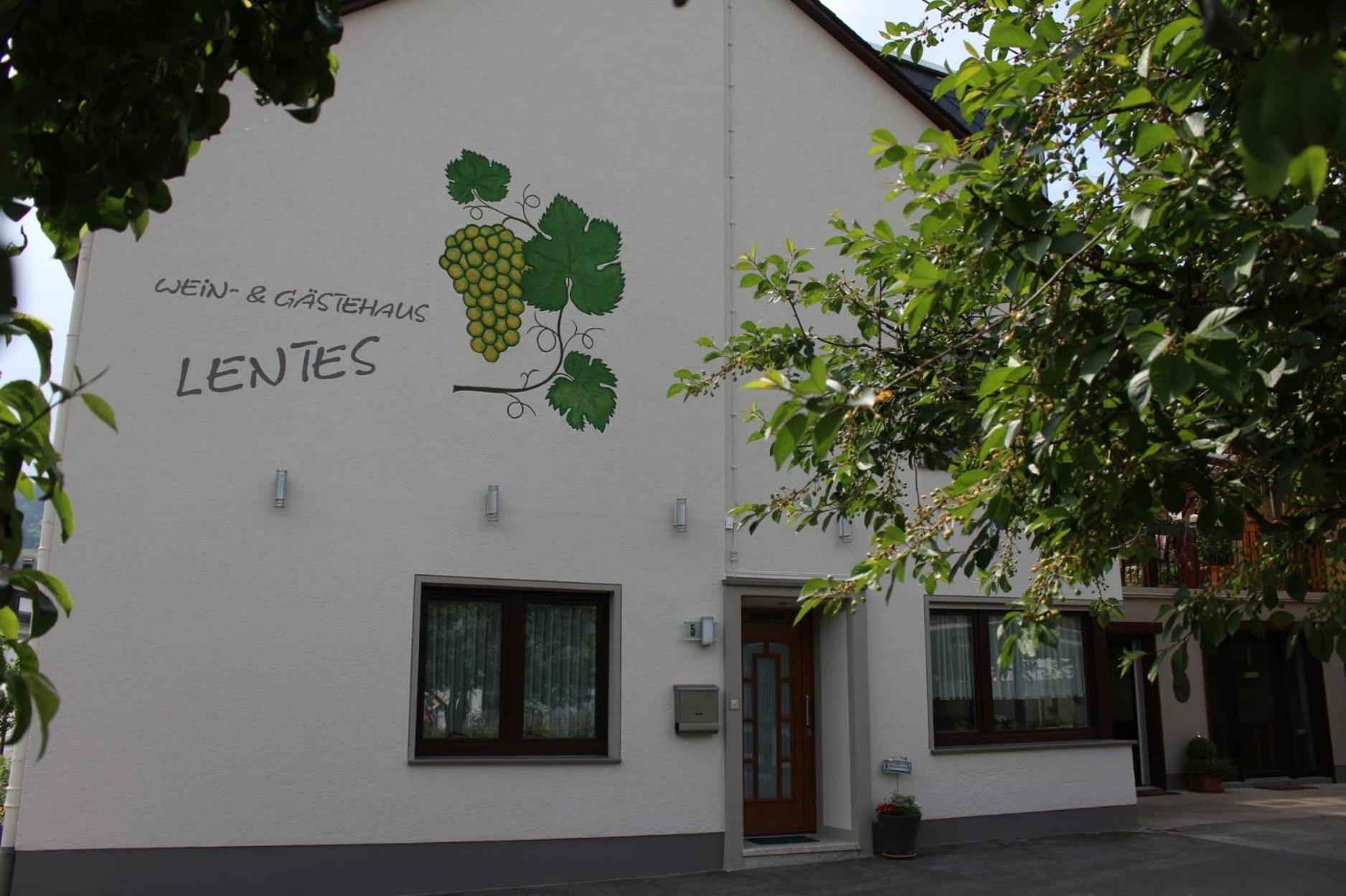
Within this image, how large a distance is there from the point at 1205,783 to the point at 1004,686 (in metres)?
5.62

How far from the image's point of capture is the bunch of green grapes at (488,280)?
9375mm

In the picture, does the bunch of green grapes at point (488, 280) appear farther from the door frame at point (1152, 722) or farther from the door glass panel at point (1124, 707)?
the door glass panel at point (1124, 707)

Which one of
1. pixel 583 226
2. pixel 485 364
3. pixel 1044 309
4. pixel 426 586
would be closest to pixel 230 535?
pixel 426 586

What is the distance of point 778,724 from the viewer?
10.5 metres

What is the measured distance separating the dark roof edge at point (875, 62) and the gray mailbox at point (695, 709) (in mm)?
6402

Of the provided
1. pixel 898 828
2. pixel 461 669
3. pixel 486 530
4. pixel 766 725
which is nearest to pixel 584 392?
pixel 486 530

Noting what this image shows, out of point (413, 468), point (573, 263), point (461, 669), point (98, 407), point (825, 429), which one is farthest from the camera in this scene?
point (573, 263)

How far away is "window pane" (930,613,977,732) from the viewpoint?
10.9 m

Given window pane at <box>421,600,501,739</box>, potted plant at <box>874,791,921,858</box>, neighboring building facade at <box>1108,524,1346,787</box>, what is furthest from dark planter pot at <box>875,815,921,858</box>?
neighboring building facade at <box>1108,524,1346,787</box>

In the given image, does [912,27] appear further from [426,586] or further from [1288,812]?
[1288,812]

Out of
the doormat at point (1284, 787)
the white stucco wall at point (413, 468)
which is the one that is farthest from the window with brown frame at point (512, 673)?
the doormat at point (1284, 787)

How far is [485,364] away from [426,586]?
74.2 inches

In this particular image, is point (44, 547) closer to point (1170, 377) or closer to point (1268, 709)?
point (1170, 377)

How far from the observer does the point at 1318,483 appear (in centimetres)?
318
